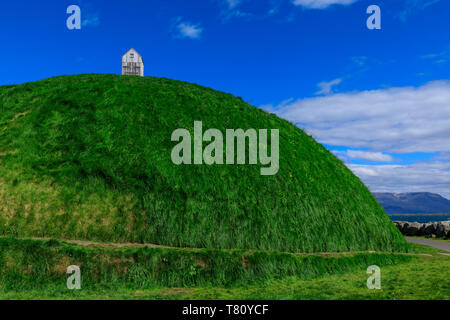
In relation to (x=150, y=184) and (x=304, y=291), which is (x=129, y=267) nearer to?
(x=150, y=184)

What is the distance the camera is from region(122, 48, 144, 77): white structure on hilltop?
30453 mm

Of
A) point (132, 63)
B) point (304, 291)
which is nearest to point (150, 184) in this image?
point (304, 291)

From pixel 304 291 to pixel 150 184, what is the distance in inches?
226

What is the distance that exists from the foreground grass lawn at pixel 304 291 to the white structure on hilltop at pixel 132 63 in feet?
85.5

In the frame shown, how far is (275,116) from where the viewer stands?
17.2 meters

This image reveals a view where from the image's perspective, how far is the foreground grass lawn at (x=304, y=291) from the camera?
7281 mm

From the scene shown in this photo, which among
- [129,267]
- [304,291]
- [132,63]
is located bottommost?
[304,291]

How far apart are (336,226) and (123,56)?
88.5 feet

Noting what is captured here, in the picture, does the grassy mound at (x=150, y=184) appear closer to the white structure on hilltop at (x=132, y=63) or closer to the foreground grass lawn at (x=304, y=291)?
the foreground grass lawn at (x=304, y=291)

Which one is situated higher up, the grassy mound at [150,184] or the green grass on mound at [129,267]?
the grassy mound at [150,184]

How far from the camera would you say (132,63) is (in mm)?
30594

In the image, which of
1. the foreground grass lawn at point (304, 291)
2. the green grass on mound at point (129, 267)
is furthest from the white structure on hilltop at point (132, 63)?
the foreground grass lawn at point (304, 291)

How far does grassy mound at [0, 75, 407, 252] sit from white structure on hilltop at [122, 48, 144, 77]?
1676 centimetres
